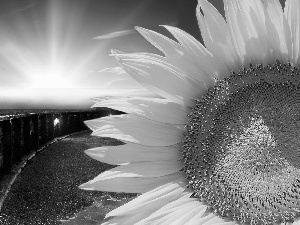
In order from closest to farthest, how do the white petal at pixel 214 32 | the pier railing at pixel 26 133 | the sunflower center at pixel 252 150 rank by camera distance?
the sunflower center at pixel 252 150 < the white petal at pixel 214 32 < the pier railing at pixel 26 133

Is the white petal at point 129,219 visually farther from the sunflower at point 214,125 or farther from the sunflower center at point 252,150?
the sunflower center at point 252,150

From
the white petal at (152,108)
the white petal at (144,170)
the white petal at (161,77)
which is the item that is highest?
the white petal at (161,77)

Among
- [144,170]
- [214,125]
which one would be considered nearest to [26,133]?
[144,170]

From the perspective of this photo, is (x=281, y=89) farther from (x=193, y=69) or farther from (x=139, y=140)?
(x=139, y=140)

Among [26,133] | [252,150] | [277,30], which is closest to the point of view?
[252,150]

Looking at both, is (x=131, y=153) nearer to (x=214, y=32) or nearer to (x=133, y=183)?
(x=133, y=183)

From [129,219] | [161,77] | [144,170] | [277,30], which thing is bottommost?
[129,219]

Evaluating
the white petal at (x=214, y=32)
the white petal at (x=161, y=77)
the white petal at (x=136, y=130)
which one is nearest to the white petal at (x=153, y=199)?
the white petal at (x=136, y=130)

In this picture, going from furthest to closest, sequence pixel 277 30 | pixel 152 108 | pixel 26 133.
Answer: pixel 26 133 < pixel 152 108 < pixel 277 30
